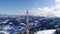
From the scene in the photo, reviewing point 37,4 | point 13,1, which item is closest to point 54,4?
point 37,4

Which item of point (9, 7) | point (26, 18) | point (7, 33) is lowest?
point (7, 33)

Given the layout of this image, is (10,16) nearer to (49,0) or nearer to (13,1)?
(13,1)

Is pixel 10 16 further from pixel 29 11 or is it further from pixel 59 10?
pixel 59 10

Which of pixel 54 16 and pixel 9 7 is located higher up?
pixel 9 7

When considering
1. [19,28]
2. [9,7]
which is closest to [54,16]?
[19,28]

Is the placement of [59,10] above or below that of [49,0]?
below

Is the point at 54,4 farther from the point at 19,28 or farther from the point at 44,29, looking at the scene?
the point at 19,28

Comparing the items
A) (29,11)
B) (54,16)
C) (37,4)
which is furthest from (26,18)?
(54,16)
